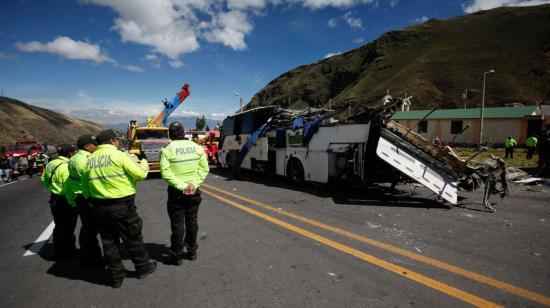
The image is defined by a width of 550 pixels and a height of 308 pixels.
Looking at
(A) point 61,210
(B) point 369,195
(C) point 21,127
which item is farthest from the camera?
(C) point 21,127

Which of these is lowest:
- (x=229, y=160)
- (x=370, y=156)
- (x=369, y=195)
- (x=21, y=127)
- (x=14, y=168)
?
(x=14, y=168)

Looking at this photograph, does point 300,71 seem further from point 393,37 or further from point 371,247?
point 371,247

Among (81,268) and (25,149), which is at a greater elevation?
(25,149)

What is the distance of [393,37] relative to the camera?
107312 mm

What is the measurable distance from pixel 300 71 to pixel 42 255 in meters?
141

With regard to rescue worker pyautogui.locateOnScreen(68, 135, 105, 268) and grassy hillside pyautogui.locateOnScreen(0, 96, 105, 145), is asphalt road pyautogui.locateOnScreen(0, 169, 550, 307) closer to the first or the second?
rescue worker pyautogui.locateOnScreen(68, 135, 105, 268)

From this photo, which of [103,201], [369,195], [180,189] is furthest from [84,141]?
[369,195]

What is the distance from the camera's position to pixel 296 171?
9.42 meters

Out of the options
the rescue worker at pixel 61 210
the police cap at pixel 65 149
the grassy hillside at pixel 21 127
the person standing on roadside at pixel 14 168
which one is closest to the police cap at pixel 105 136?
the rescue worker at pixel 61 210

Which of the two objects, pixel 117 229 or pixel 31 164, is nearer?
pixel 117 229

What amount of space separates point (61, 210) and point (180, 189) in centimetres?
190

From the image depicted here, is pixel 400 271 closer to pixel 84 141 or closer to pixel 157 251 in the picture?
pixel 157 251

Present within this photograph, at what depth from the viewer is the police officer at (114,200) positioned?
321 centimetres

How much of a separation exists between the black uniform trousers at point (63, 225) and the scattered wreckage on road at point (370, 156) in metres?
5.70
